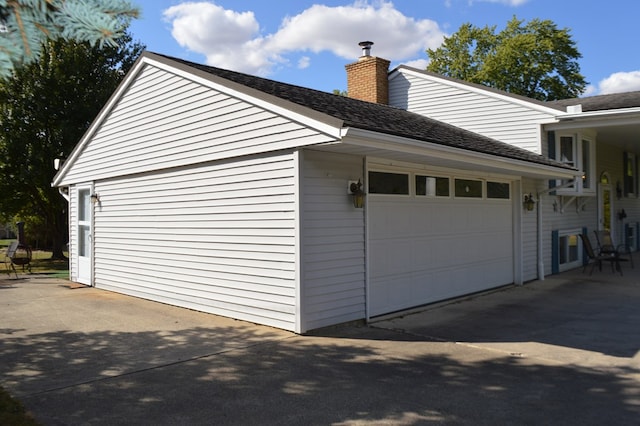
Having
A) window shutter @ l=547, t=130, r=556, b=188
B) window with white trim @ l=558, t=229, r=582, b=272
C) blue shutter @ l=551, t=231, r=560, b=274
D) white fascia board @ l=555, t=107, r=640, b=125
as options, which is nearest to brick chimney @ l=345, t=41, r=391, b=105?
window shutter @ l=547, t=130, r=556, b=188

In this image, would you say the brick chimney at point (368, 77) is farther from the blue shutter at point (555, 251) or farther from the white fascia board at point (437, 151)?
the blue shutter at point (555, 251)

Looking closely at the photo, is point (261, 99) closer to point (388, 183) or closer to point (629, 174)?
point (388, 183)

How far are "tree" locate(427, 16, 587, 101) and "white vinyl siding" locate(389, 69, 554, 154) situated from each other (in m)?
22.5

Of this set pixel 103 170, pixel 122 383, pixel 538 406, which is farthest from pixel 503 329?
pixel 103 170

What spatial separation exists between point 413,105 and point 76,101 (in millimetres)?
12280

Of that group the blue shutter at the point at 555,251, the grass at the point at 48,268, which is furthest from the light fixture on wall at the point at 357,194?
the grass at the point at 48,268

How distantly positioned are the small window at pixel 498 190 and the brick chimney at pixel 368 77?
4937 mm

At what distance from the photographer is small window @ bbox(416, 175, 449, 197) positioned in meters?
8.40

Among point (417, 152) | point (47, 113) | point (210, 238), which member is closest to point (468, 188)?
point (417, 152)

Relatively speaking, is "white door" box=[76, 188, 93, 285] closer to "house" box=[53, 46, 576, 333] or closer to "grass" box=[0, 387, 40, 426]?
"house" box=[53, 46, 576, 333]

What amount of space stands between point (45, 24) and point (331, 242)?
5002 millimetres

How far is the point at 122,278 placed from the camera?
34.3 ft

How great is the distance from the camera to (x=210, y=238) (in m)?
8.05

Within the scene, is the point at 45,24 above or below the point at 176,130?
below
